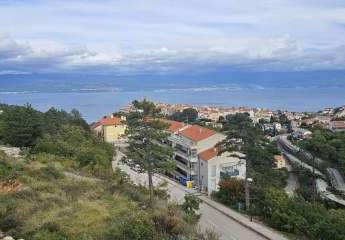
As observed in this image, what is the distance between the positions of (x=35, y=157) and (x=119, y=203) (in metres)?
9.59

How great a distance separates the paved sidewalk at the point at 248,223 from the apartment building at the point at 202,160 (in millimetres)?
6654

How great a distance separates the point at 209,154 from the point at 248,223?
56.3 feet

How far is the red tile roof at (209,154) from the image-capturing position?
3844 cm

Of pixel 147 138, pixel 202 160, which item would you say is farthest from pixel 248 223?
pixel 202 160

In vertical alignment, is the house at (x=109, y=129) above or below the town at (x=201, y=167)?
below

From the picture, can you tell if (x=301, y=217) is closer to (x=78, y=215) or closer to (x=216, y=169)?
(x=78, y=215)

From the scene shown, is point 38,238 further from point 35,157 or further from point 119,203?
point 35,157

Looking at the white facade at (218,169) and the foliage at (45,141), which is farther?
the white facade at (218,169)

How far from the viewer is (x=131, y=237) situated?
10445mm

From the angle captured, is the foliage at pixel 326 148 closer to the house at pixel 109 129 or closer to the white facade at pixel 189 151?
the white facade at pixel 189 151

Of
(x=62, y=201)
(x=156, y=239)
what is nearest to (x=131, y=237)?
(x=156, y=239)

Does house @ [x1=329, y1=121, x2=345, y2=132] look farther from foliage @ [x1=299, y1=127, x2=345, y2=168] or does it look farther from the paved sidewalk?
the paved sidewalk

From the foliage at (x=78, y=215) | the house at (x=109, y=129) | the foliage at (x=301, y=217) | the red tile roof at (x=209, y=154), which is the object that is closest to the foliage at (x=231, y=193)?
the foliage at (x=301, y=217)

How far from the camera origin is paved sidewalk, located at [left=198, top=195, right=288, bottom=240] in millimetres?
19603
